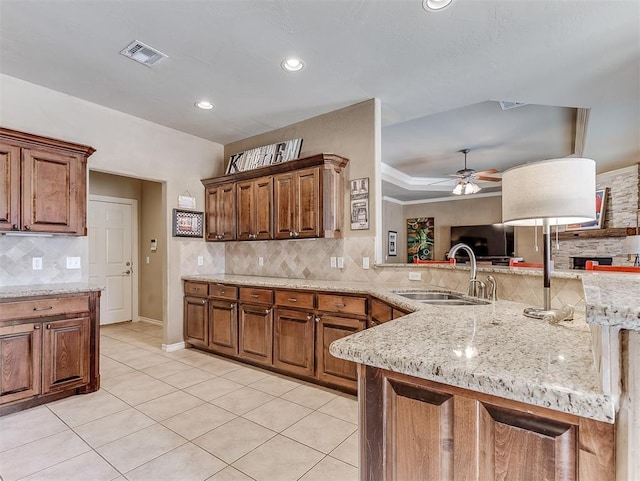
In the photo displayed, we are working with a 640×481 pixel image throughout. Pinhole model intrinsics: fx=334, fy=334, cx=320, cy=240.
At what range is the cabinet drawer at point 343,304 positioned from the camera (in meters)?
2.89

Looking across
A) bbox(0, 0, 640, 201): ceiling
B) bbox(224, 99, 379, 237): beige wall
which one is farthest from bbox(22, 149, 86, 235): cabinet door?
bbox(224, 99, 379, 237): beige wall

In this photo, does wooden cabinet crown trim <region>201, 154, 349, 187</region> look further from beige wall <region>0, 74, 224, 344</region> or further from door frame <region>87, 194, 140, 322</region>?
door frame <region>87, 194, 140, 322</region>

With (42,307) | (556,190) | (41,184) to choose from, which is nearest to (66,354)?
→ (42,307)

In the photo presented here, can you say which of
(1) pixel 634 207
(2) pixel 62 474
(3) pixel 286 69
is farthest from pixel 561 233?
(2) pixel 62 474

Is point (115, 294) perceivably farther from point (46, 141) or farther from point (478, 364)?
point (478, 364)

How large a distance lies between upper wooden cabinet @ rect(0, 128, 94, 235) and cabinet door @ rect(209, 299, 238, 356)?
1.58 metres

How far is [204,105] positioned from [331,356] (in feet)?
9.48

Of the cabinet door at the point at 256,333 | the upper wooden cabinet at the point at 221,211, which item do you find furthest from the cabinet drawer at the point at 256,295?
the upper wooden cabinet at the point at 221,211

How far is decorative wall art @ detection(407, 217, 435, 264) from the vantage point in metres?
9.59

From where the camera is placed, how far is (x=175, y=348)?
423 cm

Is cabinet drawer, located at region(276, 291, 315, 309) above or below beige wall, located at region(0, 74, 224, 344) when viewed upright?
below

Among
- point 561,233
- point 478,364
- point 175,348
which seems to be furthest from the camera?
point 561,233

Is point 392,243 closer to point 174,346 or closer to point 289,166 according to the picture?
point 289,166

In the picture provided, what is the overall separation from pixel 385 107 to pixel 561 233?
17.9 feet
